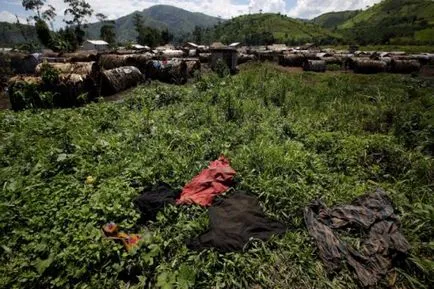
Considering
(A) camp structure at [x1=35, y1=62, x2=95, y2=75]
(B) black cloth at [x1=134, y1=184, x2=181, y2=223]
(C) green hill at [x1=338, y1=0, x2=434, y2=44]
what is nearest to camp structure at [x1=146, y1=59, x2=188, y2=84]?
(A) camp structure at [x1=35, y1=62, x2=95, y2=75]

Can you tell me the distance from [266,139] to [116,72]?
9252mm

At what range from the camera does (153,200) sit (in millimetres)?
4211

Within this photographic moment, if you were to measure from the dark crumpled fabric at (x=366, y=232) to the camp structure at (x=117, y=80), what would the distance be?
10844 millimetres

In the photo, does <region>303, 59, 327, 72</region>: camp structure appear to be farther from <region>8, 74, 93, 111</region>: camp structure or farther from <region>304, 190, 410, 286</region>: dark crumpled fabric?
<region>304, 190, 410, 286</region>: dark crumpled fabric

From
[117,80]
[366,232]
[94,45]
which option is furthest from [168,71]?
[94,45]

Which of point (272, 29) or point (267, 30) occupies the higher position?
point (272, 29)

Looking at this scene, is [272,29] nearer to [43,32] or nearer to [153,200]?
[43,32]

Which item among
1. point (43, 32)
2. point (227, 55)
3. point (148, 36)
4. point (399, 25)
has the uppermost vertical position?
point (399, 25)

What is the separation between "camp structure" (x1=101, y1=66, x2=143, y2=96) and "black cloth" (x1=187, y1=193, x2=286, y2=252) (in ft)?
32.5

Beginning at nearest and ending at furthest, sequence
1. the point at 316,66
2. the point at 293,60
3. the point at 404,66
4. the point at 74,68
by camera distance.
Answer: the point at 74,68 < the point at 404,66 < the point at 316,66 < the point at 293,60

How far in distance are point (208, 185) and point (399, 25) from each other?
11452cm

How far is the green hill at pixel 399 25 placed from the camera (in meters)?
72.5

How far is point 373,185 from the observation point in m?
4.96

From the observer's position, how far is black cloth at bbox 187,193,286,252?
3568 mm
